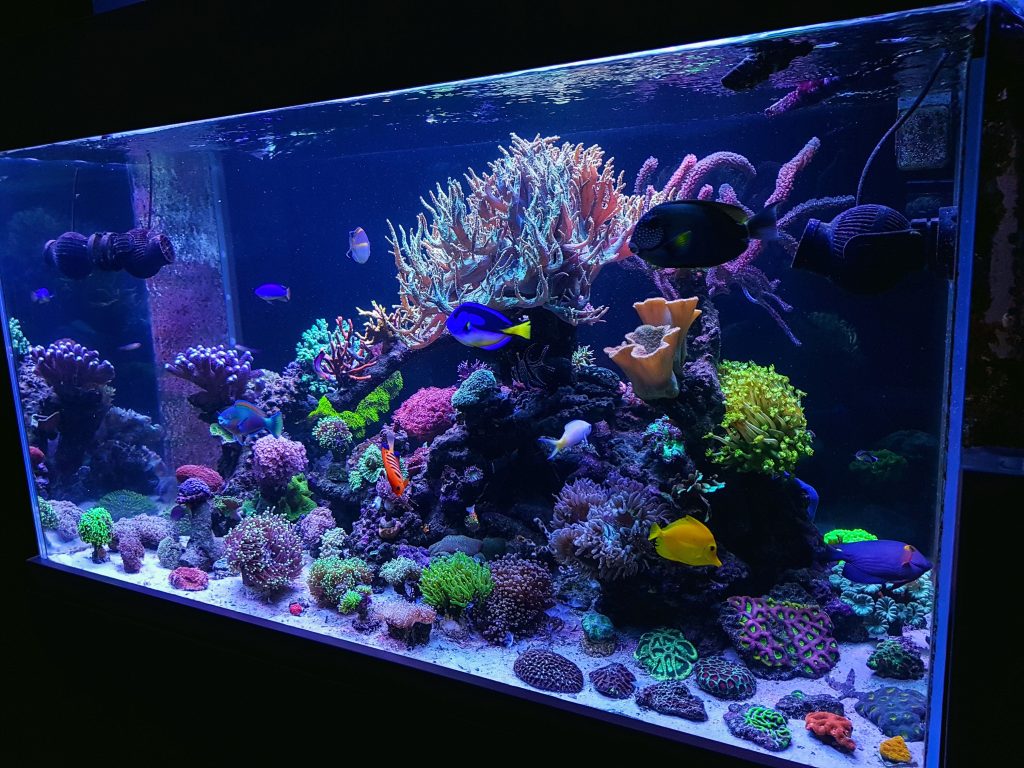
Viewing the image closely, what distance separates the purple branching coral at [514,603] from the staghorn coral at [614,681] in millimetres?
491

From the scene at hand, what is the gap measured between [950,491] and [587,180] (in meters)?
2.93

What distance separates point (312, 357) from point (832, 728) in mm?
4920

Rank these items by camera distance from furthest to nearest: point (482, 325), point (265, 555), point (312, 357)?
point (312, 357) < point (265, 555) < point (482, 325)

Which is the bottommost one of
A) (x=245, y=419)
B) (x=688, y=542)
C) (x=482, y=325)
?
(x=688, y=542)

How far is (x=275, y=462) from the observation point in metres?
4.80

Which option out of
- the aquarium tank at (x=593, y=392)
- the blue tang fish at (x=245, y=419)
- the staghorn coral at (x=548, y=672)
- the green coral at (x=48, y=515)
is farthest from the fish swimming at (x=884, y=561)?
the green coral at (x=48, y=515)

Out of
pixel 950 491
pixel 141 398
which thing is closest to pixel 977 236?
pixel 950 491

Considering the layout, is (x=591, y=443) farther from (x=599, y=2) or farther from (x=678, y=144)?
(x=678, y=144)

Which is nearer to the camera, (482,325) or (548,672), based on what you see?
(548,672)

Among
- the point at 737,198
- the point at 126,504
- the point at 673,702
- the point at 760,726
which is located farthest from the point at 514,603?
the point at 126,504

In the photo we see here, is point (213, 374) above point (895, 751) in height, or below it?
above

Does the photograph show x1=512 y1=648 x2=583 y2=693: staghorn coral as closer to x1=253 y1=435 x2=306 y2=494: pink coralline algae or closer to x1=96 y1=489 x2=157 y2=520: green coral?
x1=253 y1=435 x2=306 y2=494: pink coralline algae

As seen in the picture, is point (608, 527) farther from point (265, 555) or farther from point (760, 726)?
point (265, 555)

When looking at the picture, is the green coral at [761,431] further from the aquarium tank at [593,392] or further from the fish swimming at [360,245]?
the fish swimming at [360,245]
